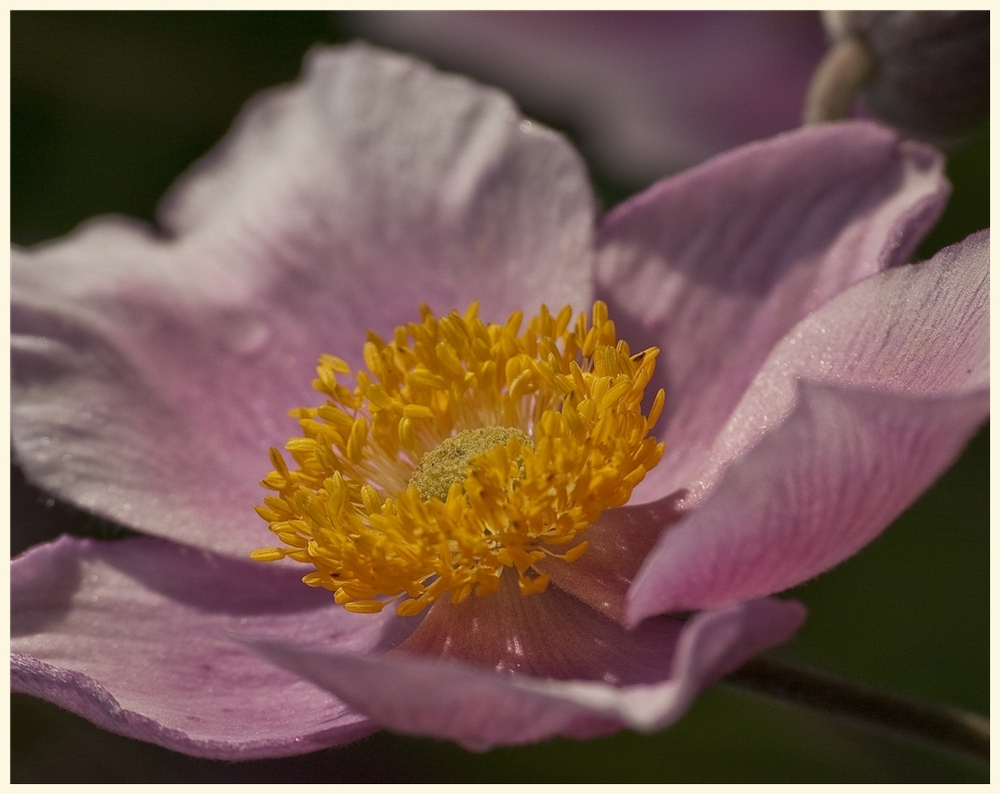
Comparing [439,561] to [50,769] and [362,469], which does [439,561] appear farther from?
[50,769]

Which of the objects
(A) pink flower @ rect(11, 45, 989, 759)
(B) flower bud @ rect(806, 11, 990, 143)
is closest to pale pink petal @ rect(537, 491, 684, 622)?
(A) pink flower @ rect(11, 45, 989, 759)

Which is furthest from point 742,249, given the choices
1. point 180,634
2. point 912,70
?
point 180,634

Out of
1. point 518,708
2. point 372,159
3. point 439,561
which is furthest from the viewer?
point 372,159

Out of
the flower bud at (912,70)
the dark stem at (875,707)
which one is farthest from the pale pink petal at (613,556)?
the flower bud at (912,70)

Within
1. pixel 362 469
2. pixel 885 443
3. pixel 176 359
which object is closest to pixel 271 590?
pixel 362 469

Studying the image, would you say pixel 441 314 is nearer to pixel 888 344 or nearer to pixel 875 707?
pixel 888 344

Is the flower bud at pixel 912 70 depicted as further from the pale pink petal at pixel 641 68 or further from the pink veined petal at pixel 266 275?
the pale pink petal at pixel 641 68
